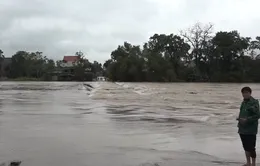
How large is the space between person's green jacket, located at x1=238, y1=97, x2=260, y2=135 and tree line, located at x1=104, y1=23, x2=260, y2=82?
92.0m

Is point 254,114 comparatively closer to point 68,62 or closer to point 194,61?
point 194,61

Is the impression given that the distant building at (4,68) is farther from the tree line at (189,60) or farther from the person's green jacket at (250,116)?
the person's green jacket at (250,116)

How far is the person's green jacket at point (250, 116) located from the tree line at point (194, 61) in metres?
92.0

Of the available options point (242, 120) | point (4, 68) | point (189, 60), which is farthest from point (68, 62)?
point (242, 120)

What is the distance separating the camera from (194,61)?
10362cm

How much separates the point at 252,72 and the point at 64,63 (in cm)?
7613

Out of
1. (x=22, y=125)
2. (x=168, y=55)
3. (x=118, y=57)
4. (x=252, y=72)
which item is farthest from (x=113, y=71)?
(x=22, y=125)

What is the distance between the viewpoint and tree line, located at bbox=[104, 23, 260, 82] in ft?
319

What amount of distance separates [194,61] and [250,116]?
9886 cm

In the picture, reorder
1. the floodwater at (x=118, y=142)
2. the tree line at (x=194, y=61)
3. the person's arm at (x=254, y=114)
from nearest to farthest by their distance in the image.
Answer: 1. the person's arm at (x=254, y=114)
2. the floodwater at (x=118, y=142)
3. the tree line at (x=194, y=61)

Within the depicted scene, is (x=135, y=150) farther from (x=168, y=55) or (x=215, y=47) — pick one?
(x=168, y=55)

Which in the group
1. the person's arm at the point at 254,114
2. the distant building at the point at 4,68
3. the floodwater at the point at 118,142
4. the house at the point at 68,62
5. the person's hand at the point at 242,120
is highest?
the house at the point at 68,62

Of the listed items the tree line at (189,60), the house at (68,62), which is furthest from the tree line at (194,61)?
the house at (68,62)

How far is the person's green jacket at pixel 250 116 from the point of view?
6.12m
